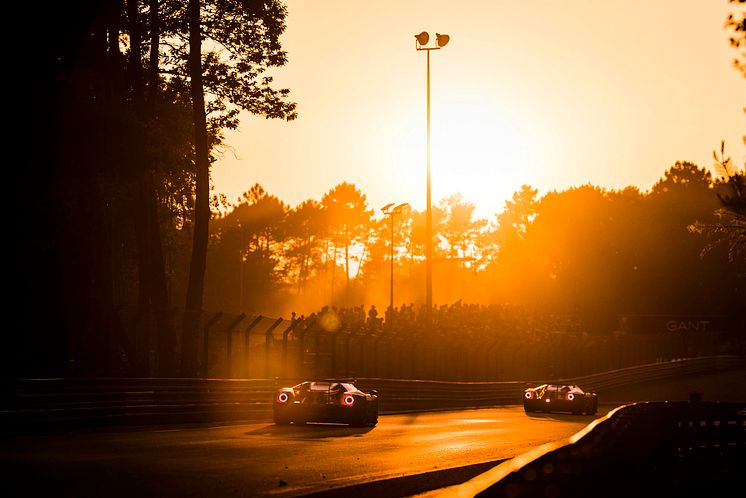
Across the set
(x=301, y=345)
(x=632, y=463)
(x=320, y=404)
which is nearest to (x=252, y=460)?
(x=632, y=463)

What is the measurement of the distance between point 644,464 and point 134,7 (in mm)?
26426

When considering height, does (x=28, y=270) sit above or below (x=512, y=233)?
below

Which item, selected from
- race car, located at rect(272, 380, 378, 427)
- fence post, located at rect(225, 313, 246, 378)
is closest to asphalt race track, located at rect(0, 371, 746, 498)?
race car, located at rect(272, 380, 378, 427)

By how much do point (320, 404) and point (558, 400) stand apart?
52.4 ft

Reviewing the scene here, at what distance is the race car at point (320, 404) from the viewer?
24.1 m

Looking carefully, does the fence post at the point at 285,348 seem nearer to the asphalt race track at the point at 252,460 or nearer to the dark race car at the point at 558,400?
the asphalt race track at the point at 252,460

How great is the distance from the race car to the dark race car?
49.3 feet

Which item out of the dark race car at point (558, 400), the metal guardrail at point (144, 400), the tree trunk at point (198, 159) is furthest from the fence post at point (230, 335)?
the dark race car at point (558, 400)

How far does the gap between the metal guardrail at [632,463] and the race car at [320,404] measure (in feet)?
47.1

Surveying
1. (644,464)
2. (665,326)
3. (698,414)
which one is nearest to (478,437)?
(698,414)

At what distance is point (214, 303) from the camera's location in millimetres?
111812

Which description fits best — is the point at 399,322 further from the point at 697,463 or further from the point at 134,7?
the point at 697,463

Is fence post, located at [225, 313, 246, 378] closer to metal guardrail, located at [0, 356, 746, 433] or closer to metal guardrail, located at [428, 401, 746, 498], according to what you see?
metal guardrail, located at [0, 356, 746, 433]

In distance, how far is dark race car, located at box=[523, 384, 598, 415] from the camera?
125ft
